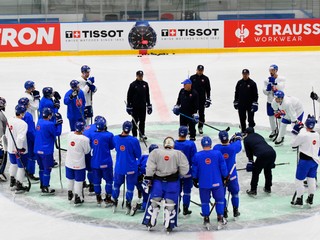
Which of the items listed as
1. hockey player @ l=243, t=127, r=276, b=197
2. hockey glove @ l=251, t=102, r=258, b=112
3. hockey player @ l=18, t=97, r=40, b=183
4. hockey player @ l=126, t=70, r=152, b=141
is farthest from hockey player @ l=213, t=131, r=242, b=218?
hockey player @ l=126, t=70, r=152, b=141

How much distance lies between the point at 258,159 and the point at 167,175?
1832mm

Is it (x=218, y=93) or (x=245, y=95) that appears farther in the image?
(x=218, y=93)

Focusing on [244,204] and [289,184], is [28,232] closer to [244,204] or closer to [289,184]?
[244,204]

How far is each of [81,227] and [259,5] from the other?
17.2 metres

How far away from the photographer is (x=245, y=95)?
41.5 ft

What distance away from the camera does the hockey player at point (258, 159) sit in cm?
926

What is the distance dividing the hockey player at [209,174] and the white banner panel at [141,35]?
1571 cm

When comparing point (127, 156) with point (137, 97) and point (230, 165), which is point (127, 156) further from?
point (137, 97)

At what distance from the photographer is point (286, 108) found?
11453mm

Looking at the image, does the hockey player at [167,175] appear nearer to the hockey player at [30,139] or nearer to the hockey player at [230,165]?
the hockey player at [230,165]

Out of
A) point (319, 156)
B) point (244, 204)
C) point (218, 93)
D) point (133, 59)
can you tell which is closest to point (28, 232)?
point (244, 204)

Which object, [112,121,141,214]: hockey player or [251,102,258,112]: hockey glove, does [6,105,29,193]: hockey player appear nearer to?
[112,121,141,214]: hockey player

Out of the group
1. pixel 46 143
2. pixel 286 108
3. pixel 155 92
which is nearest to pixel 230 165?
pixel 46 143

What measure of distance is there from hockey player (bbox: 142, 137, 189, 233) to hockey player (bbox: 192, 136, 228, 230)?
0.17m
